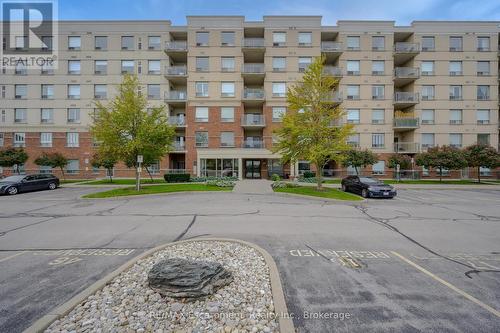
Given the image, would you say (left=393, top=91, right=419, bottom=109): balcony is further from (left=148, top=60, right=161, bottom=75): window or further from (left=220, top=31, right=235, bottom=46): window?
(left=148, top=60, right=161, bottom=75): window

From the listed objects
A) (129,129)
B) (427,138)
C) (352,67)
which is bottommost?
(129,129)

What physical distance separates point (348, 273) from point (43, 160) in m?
32.0

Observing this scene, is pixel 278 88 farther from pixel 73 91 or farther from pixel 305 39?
pixel 73 91

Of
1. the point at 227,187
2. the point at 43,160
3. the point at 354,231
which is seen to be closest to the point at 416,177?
the point at 227,187

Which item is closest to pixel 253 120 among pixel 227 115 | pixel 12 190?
pixel 227 115

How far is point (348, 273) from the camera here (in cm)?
429

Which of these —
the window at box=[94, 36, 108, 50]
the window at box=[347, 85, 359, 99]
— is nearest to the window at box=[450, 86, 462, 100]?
the window at box=[347, 85, 359, 99]

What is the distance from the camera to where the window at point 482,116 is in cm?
2886

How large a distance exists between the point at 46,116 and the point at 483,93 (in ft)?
196

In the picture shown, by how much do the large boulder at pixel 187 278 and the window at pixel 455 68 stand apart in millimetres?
40374

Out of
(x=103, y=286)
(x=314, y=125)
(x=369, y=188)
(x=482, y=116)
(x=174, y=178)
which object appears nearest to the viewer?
(x=103, y=286)

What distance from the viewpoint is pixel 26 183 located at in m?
17.5

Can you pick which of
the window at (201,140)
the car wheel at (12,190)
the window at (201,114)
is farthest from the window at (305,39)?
the car wheel at (12,190)

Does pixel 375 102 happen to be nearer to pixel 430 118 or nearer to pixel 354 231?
pixel 430 118
